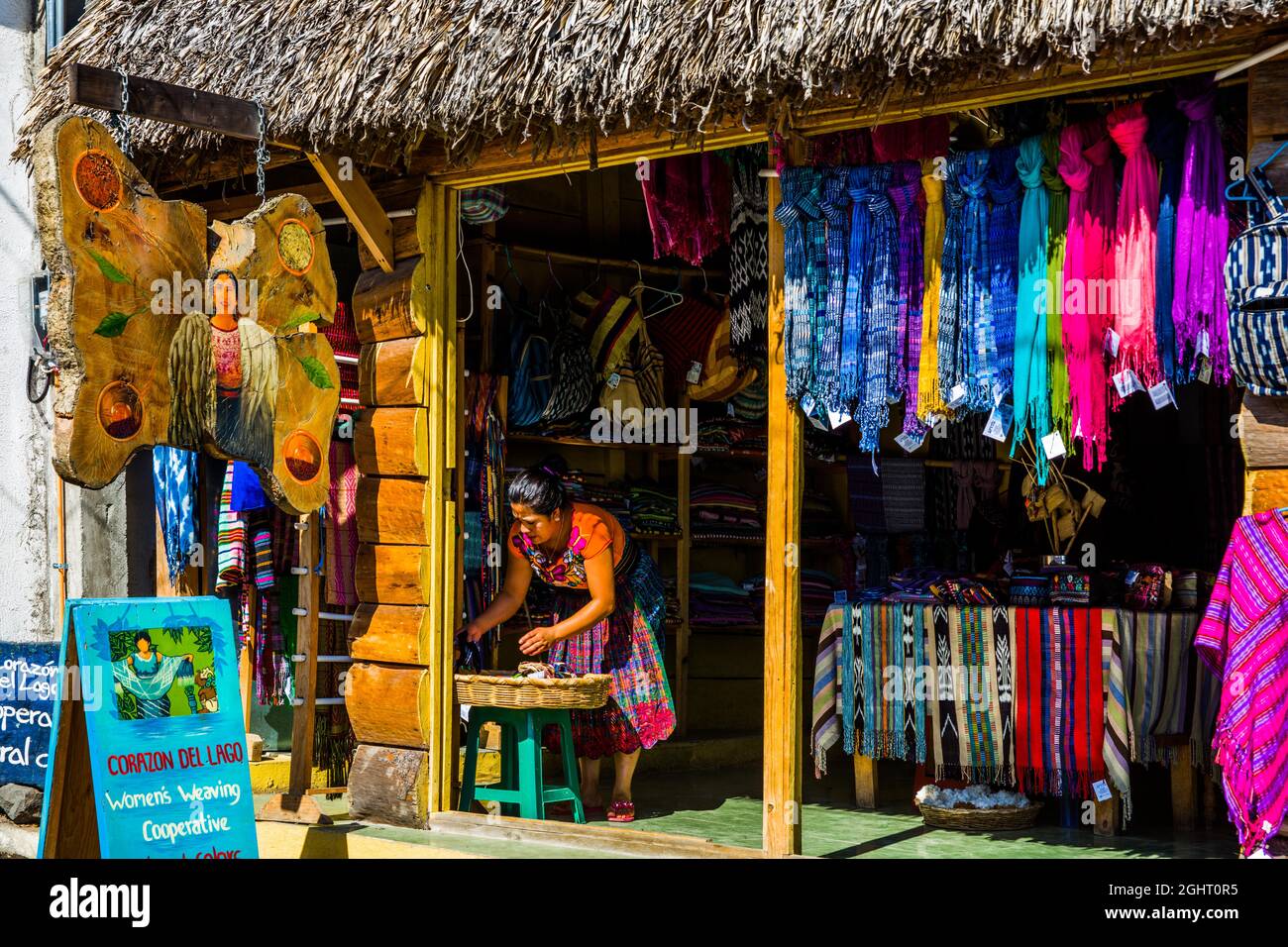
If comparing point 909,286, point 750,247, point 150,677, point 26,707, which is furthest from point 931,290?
point 26,707

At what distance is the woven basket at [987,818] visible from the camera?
22.9ft

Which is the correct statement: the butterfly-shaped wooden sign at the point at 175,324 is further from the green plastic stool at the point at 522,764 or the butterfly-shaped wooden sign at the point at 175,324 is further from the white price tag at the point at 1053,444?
the white price tag at the point at 1053,444

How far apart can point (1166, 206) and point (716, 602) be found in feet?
15.4

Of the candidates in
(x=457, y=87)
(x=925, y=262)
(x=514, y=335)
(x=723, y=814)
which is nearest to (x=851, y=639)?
(x=723, y=814)

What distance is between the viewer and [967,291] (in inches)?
237

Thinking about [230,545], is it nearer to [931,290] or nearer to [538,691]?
[538,691]

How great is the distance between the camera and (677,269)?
9586mm

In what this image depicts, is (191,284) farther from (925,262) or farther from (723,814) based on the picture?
(723,814)

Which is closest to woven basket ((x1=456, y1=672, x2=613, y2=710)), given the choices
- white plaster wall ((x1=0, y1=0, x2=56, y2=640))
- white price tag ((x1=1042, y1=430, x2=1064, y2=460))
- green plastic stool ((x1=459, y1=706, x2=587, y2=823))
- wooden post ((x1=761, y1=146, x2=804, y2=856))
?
green plastic stool ((x1=459, y1=706, x2=587, y2=823))

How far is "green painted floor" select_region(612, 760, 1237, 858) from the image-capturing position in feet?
21.1

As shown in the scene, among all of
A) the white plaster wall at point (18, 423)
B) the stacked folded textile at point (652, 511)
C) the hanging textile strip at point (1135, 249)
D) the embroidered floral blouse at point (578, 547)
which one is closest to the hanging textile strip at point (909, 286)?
the hanging textile strip at point (1135, 249)

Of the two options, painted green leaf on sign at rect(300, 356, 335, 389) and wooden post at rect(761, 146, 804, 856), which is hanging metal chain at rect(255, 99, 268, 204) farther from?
wooden post at rect(761, 146, 804, 856)

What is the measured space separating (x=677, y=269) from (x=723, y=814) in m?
3.59

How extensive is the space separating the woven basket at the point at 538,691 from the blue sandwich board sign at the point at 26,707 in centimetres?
201
